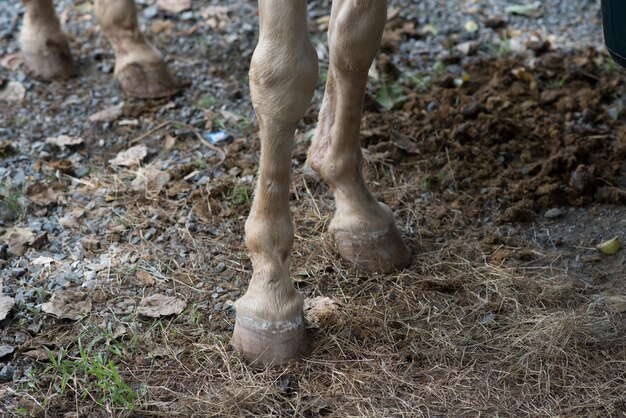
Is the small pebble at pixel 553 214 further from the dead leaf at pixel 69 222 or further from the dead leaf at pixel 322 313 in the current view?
the dead leaf at pixel 69 222

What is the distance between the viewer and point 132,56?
4105mm

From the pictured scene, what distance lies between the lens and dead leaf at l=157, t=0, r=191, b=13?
5.01 meters

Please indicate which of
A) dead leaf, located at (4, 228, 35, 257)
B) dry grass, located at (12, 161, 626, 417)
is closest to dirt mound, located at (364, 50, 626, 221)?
dry grass, located at (12, 161, 626, 417)

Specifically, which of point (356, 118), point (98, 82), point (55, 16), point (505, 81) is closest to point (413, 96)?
point (505, 81)

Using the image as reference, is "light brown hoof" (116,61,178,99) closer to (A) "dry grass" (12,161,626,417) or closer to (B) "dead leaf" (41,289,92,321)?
(A) "dry grass" (12,161,626,417)

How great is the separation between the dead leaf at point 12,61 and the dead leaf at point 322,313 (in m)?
2.34

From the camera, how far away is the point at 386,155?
3.56 metres

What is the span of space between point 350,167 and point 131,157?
3.73 ft

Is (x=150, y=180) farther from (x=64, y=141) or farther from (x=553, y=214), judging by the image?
(x=553, y=214)

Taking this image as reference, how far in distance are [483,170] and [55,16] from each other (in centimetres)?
221

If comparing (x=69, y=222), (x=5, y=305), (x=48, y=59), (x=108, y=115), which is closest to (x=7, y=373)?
(x=5, y=305)

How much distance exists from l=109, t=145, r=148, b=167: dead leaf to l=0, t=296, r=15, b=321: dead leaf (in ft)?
3.16

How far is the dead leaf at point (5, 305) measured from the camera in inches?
106

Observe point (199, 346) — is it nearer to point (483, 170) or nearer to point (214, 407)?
point (214, 407)
